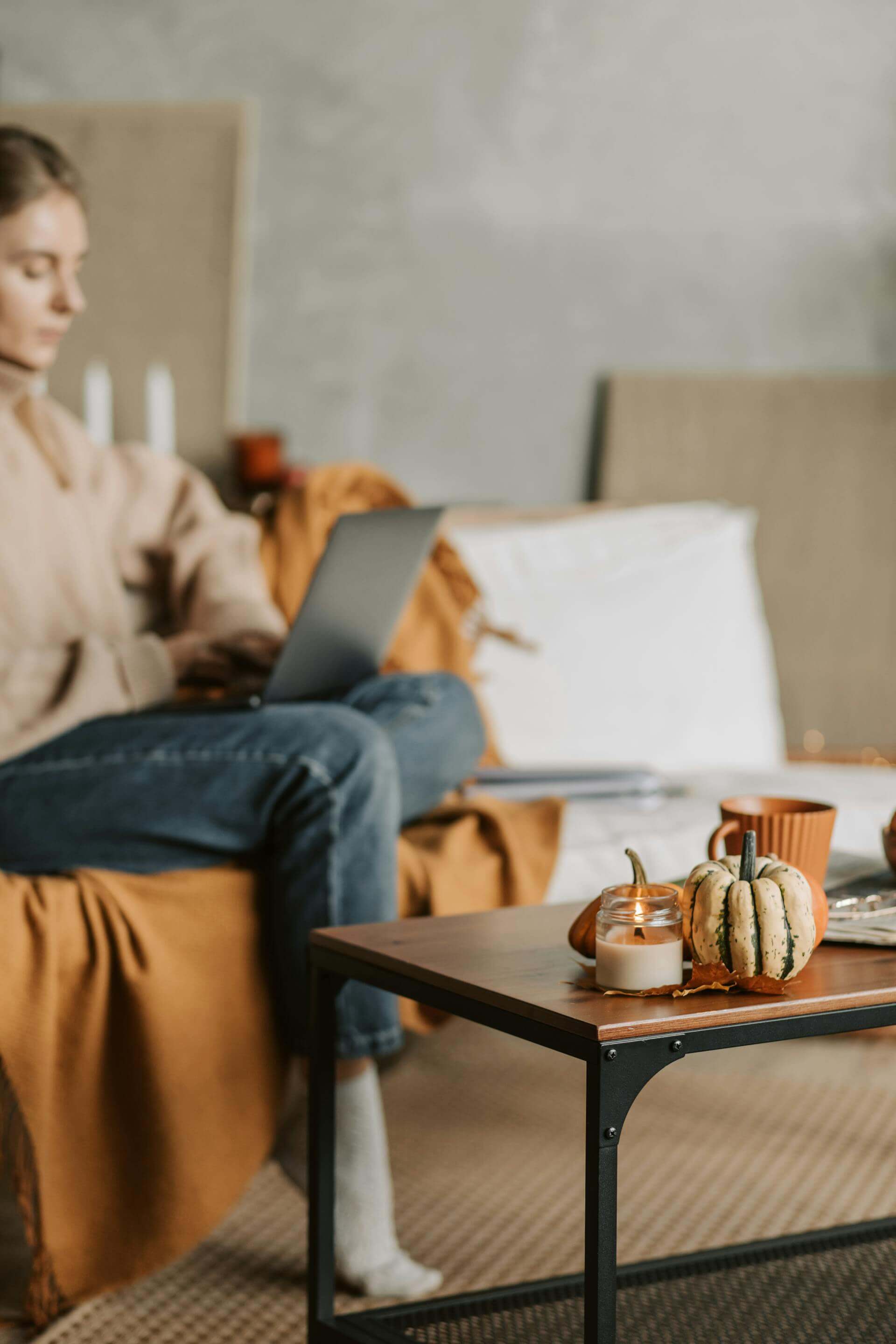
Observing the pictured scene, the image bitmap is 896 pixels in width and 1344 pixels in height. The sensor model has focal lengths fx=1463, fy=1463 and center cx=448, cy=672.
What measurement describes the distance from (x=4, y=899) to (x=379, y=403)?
1766mm

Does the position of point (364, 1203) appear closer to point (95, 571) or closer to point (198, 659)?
point (198, 659)

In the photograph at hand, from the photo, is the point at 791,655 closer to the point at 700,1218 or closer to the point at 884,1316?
the point at 700,1218

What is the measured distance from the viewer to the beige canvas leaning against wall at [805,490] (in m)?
2.87

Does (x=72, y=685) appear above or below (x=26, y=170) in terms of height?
below

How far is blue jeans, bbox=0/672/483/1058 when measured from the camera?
1487 mm

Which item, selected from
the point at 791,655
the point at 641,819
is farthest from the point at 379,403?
the point at 641,819

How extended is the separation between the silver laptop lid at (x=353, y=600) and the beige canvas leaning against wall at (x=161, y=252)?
1.29m

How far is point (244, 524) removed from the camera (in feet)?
6.83

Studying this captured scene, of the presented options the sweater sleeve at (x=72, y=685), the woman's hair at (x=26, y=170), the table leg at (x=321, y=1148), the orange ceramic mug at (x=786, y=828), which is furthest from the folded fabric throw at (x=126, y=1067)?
the woman's hair at (x=26, y=170)

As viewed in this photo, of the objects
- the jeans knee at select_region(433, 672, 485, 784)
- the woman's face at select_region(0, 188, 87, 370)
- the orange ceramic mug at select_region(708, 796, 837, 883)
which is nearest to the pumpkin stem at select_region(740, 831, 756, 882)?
the orange ceramic mug at select_region(708, 796, 837, 883)

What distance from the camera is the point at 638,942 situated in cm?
98

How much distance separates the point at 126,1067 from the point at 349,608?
537 millimetres

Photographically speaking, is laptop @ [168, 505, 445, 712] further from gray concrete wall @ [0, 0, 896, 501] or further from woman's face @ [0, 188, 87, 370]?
gray concrete wall @ [0, 0, 896, 501]

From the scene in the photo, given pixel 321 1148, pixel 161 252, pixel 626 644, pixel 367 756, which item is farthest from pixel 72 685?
pixel 161 252
